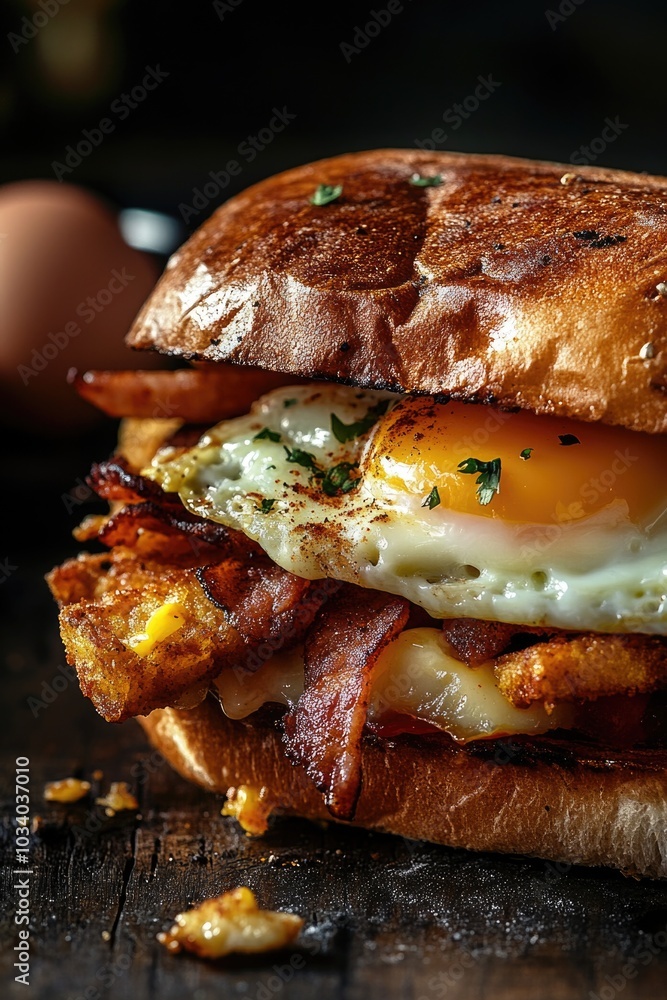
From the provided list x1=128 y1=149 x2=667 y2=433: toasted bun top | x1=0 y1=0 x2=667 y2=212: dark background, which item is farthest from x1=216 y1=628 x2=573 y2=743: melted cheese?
x1=0 y1=0 x2=667 y2=212: dark background

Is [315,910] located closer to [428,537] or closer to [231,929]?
[231,929]

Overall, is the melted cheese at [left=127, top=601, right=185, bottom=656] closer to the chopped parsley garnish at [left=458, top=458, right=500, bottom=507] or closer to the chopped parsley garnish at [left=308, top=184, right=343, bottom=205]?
the chopped parsley garnish at [left=458, top=458, right=500, bottom=507]

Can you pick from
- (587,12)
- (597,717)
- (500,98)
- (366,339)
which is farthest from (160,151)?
(597,717)

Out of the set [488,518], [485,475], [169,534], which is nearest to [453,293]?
[485,475]

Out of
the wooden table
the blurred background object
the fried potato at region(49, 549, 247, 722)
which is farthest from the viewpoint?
the blurred background object

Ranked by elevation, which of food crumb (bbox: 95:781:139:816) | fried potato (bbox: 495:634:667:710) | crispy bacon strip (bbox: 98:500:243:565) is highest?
crispy bacon strip (bbox: 98:500:243:565)
